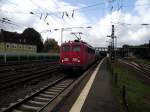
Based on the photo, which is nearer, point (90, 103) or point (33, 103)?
point (90, 103)

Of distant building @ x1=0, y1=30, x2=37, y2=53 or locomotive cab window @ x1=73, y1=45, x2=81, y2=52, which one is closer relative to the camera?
locomotive cab window @ x1=73, y1=45, x2=81, y2=52

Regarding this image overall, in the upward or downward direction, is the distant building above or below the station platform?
above

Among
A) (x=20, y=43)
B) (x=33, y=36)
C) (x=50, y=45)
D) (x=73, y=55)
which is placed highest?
(x=33, y=36)

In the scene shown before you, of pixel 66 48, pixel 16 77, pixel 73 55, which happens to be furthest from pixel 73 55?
pixel 16 77

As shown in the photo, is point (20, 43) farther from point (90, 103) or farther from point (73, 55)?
point (90, 103)

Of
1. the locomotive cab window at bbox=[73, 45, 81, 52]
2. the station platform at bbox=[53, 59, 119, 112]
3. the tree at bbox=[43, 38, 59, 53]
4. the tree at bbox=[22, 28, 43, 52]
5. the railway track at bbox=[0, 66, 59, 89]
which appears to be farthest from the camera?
the tree at bbox=[43, 38, 59, 53]

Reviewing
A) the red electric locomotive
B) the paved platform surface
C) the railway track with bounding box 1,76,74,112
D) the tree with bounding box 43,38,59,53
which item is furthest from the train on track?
the tree with bounding box 43,38,59,53

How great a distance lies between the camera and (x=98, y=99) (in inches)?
484

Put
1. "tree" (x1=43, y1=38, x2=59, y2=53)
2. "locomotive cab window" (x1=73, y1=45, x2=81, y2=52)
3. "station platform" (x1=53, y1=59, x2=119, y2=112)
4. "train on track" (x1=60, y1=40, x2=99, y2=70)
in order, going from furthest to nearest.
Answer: "tree" (x1=43, y1=38, x2=59, y2=53)
"locomotive cab window" (x1=73, y1=45, x2=81, y2=52)
"train on track" (x1=60, y1=40, x2=99, y2=70)
"station platform" (x1=53, y1=59, x2=119, y2=112)

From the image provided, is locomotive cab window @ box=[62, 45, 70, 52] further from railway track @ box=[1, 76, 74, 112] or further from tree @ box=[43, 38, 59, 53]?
tree @ box=[43, 38, 59, 53]

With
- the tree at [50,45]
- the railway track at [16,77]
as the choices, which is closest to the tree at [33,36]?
the tree at [50,45]

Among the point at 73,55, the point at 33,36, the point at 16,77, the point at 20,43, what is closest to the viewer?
the point at 16,77

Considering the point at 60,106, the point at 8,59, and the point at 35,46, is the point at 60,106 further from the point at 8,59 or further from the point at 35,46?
the point at 35,46

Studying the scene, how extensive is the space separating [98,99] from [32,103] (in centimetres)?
303
